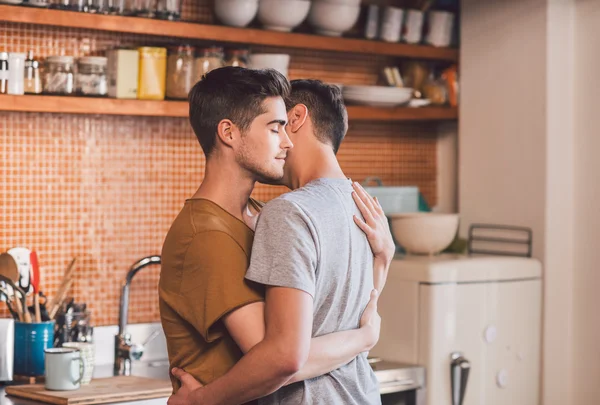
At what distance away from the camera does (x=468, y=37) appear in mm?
3713

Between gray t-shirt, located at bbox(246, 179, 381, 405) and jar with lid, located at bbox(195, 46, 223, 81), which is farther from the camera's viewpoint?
jar with lid, located at bbox(195, 46, 223, 81)

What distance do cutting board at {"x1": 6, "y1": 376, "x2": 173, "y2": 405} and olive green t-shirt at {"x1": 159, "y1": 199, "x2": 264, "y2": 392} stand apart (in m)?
0.85

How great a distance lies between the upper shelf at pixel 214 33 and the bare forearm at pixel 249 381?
1.56m

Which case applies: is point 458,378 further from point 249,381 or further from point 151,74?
point 249,381

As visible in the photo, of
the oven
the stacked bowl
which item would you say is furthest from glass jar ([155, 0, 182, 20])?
the oven

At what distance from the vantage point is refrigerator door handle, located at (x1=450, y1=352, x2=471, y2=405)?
3133 mm

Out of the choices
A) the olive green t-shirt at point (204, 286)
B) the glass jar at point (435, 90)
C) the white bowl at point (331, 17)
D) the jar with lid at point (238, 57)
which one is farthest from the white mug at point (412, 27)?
the olive green t-shirt at point (204, 286)

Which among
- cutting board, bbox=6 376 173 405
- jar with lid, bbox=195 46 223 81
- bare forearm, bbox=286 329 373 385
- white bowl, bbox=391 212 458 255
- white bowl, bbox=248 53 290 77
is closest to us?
bare forearm, bbox=286 329 373 385

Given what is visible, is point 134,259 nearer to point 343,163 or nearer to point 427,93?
point 343,163

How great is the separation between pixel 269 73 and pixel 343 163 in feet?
6.55

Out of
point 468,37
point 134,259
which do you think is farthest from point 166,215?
point 468,37

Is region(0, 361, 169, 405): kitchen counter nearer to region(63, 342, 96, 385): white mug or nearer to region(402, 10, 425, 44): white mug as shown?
region(63, 342, 96, 385): white mug

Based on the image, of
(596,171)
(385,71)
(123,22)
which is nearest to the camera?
Result: (123,22)

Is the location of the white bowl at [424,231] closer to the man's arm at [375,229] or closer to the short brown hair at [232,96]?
the man's arm at [375,229]
